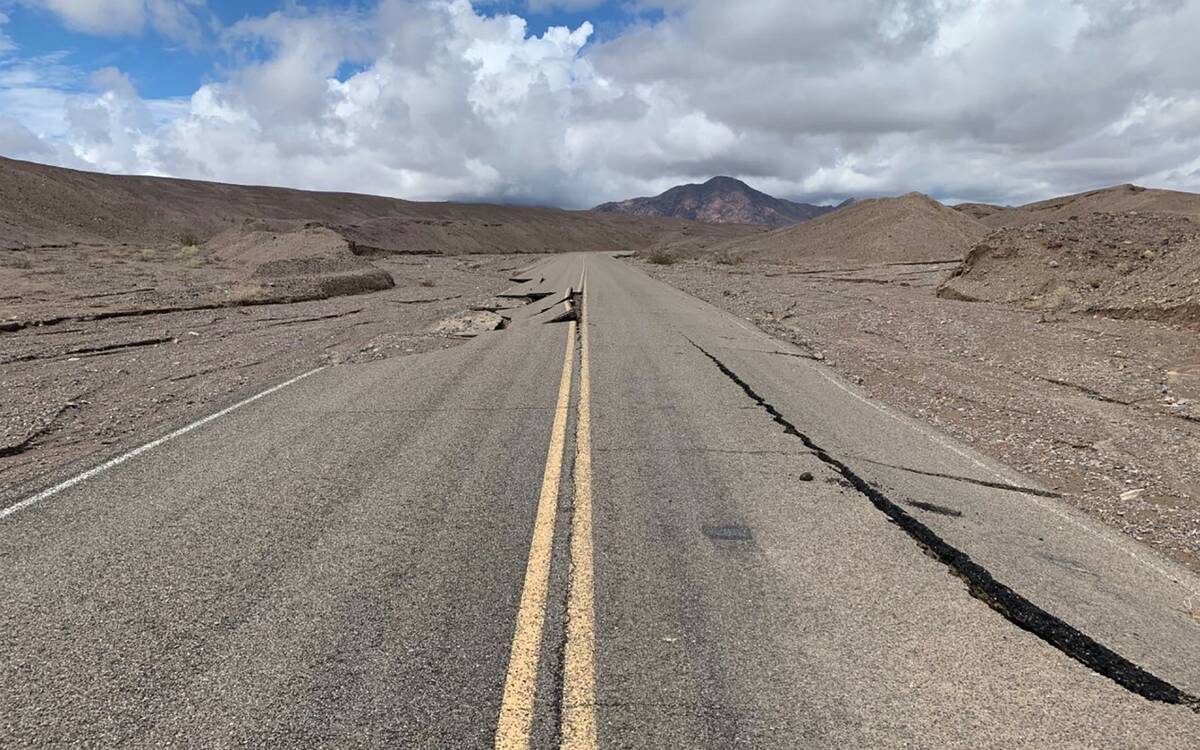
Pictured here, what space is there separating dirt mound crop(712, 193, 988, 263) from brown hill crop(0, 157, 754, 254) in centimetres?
3525

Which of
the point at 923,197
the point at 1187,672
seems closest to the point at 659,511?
the point at 1187,672

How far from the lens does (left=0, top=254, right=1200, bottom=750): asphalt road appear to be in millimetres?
2666

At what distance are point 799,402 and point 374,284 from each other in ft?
73.6

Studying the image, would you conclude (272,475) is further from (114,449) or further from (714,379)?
(714,379)

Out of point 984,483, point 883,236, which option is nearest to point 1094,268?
point 984,483

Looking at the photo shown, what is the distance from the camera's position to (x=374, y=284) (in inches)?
1070

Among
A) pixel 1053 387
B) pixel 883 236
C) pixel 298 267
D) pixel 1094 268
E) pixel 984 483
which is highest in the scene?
pixel 883 236

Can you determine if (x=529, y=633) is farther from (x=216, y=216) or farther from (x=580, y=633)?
Answer: (x=216, y=216)

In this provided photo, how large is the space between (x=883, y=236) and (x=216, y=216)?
7174cm

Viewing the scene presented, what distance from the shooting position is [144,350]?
12109 millimetres

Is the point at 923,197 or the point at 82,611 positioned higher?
the point at 923,197

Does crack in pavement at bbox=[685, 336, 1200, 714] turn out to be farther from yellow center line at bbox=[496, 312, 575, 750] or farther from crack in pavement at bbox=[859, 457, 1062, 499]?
yellow center line at bbox=[496, 312, 575, 750]

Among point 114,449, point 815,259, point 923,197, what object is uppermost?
point 923,197

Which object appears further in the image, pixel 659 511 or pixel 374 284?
pixel 374 284
